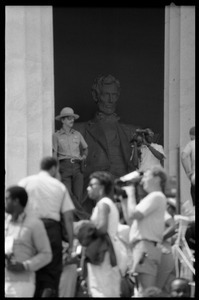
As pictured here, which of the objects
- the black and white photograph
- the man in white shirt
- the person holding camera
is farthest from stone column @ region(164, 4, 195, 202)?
the person holding camera

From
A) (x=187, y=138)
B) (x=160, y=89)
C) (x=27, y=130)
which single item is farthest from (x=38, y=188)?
(x=160, y=89)

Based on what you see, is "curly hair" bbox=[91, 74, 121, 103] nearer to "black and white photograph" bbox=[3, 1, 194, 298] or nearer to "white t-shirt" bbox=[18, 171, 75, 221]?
"black and white photograph" bbox=[3, 1, 194, 298]

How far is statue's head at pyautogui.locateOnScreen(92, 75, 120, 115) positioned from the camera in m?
34.9

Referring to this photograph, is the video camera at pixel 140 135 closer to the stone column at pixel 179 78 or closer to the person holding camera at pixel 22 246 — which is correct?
the stone column at pixel 179 78

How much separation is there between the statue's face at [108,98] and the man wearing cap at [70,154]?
7.81 feet

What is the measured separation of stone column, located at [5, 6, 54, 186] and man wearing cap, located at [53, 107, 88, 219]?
84cm

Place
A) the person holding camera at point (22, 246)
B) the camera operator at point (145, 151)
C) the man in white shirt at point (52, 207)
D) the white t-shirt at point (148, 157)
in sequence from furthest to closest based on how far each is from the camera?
the white t-shirt at point (148, 157)
the camera operator at point (145, 151)
the man in white shirt at point (52, 207)
the person holding camera at point (22, 246)

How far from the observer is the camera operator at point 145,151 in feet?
109

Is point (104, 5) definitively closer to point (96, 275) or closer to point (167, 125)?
point (167, 125)

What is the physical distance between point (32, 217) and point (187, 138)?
9385mm

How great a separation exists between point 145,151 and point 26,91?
3.43 metres

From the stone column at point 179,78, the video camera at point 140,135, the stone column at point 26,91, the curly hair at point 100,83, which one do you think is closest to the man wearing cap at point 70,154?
the stone column at point 26,91

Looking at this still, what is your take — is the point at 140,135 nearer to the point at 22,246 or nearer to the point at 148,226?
the point at 148,226

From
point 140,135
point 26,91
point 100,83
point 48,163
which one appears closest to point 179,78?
point 140,135
